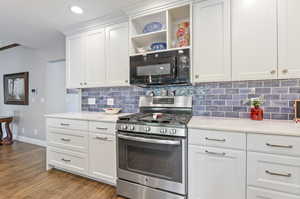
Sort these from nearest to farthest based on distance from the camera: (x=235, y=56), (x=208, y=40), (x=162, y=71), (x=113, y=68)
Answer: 1. (x=235, y=56)
2. (x=208, y=40)
3. (x=162, y=71)
4. (x=113, y=68)

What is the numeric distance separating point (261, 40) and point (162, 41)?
1.15 meters

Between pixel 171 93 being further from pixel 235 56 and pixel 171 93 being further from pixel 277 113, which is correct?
pixel 277 113

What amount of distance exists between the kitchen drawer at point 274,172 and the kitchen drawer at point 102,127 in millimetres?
1450

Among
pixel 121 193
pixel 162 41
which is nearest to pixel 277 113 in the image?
pixel 162 41

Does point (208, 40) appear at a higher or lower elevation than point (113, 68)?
higher

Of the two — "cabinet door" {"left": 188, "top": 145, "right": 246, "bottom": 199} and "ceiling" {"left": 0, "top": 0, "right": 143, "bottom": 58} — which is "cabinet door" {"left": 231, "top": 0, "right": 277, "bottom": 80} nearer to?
"cabinet door" {"left": 188, "top": 145, "right": 246, "bottom": 199}

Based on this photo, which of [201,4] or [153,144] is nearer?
[153,144]

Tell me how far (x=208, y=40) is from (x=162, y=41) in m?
0.66

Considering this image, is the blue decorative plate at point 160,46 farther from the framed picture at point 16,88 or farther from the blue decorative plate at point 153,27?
the framed picture at point 16,88

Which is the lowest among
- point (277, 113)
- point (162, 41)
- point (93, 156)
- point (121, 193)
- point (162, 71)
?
point (121, 193)

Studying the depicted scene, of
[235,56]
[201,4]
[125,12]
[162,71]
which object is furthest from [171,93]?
[125,12]

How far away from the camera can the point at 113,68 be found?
2502 mm

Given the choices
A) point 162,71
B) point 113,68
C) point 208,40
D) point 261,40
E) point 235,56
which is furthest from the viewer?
point 113,68

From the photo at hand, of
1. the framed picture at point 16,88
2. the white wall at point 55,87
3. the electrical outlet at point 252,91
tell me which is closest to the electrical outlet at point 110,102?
the white wall at point 55,87
